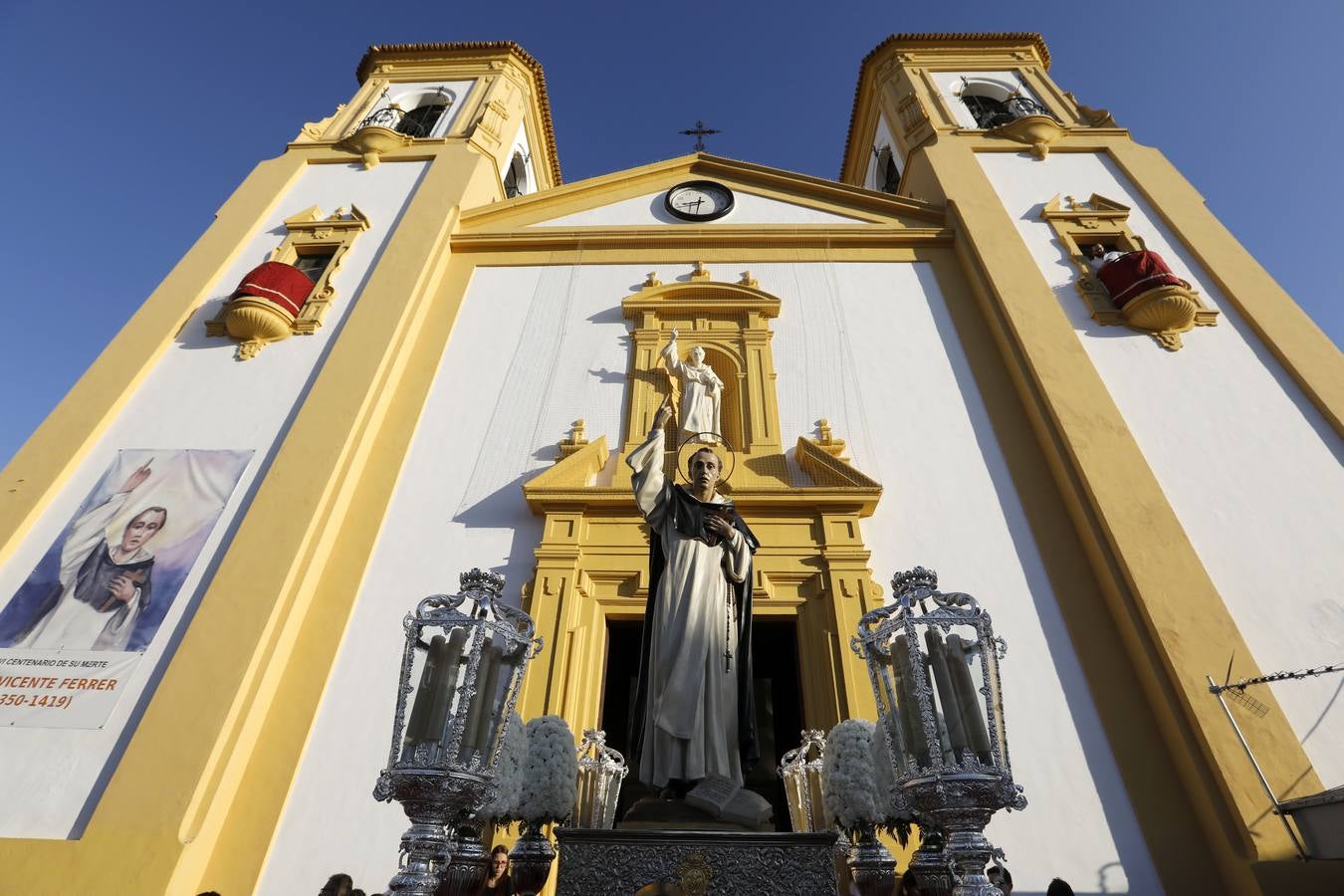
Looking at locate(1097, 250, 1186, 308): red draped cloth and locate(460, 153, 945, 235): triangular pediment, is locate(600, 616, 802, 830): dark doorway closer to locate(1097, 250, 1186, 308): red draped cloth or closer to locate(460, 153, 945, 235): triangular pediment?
locate(1097, 250, 1186, 308): red draped cloth

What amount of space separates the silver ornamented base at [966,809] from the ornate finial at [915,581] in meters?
0.74

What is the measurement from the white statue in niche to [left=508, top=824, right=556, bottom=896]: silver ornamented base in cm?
468

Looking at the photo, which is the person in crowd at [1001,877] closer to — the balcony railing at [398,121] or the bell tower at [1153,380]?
the bell tower at [1153,380]

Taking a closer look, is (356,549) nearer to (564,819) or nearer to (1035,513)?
(564,819)

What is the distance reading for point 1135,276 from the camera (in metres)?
8.23

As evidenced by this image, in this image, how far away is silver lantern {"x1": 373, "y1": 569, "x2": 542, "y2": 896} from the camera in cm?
288

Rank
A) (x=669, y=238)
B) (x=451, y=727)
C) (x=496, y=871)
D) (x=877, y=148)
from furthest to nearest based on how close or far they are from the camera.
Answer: (x=877, y=148) → (x=669, y=238) → (x=496, y=871) → (x=451, y=727)

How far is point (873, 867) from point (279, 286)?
8.40m

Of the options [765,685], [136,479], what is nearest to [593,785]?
[765,685]

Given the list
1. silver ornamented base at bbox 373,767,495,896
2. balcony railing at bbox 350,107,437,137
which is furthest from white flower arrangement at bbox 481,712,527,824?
balcony railing at bbox 350,107,437,137

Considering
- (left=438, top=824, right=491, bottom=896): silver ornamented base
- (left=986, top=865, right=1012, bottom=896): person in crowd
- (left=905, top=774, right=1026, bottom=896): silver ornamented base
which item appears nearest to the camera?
(left=905, top=774, right=1026, bottom=896): silver ornamented base

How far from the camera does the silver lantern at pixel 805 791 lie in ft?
11.8

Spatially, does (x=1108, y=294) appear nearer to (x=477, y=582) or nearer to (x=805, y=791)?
(x=805, y=791)

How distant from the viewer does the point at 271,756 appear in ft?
19.0
